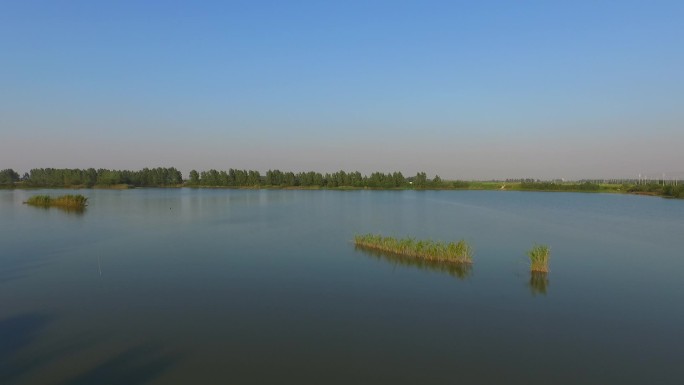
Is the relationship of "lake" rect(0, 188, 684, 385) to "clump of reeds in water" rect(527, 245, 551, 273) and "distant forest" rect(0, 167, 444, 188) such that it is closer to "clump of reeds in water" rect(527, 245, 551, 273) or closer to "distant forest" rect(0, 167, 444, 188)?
"clump of reeds in water" rect(527, 245, 551, 273)

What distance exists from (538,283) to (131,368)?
32.1 ft

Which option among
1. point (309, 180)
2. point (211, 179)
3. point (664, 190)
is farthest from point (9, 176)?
point (664, 190)

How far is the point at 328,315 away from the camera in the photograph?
8.89 metres

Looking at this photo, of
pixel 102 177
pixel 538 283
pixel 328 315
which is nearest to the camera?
pixel 328 315

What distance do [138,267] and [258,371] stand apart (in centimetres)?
849

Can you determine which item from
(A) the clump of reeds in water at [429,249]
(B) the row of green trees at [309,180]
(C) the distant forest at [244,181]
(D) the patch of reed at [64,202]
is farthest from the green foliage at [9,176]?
(A) the clump of reeds in water at [429,249]

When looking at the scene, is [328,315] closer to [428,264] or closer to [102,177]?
[428,264]

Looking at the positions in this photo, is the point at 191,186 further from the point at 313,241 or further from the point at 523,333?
the point at 523,333

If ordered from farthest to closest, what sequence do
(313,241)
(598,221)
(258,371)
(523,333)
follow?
(598,221)
(313,241)
(523,333)
(258,371)

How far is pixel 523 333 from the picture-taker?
800 centimetres

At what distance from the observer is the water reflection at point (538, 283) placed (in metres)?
10.9

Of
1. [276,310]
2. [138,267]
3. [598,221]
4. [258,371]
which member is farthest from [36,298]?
[598,221]

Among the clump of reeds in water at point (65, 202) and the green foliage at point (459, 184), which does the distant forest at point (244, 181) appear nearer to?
the green foliage at point (459, 184)

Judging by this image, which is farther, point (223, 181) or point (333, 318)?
point (223, 181)
